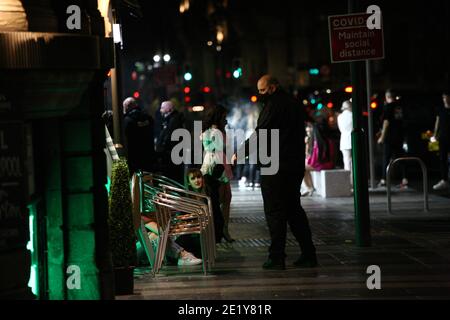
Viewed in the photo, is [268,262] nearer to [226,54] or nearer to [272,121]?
[272,121]

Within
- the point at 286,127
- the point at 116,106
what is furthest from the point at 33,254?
the point at 116,106

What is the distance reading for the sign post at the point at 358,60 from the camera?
12.3 metres

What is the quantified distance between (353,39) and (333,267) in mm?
3190

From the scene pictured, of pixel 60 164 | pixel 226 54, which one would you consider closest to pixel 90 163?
pixel 60 164

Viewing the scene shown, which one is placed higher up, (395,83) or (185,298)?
(395,83)

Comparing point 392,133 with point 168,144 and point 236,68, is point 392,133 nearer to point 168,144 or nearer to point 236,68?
point 168,144

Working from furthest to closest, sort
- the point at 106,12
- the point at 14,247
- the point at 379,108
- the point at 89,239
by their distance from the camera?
the point at 379,108, the point at 106,12, the point at 89,239, the point at 14,247

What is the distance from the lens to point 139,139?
15648mm

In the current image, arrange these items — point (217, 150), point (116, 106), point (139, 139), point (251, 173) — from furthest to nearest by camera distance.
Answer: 1. point (251, 173)
2. point (139, 139)
3. point (217, 150)
4. point (116, 106)

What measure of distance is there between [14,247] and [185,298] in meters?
2.87

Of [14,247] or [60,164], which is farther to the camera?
[60,164]

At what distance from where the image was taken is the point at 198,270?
11.1 metres

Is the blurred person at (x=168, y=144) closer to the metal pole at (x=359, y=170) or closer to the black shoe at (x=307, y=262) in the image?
the metal pole at (x=359, y=170)

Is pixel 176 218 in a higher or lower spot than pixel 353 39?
lower
